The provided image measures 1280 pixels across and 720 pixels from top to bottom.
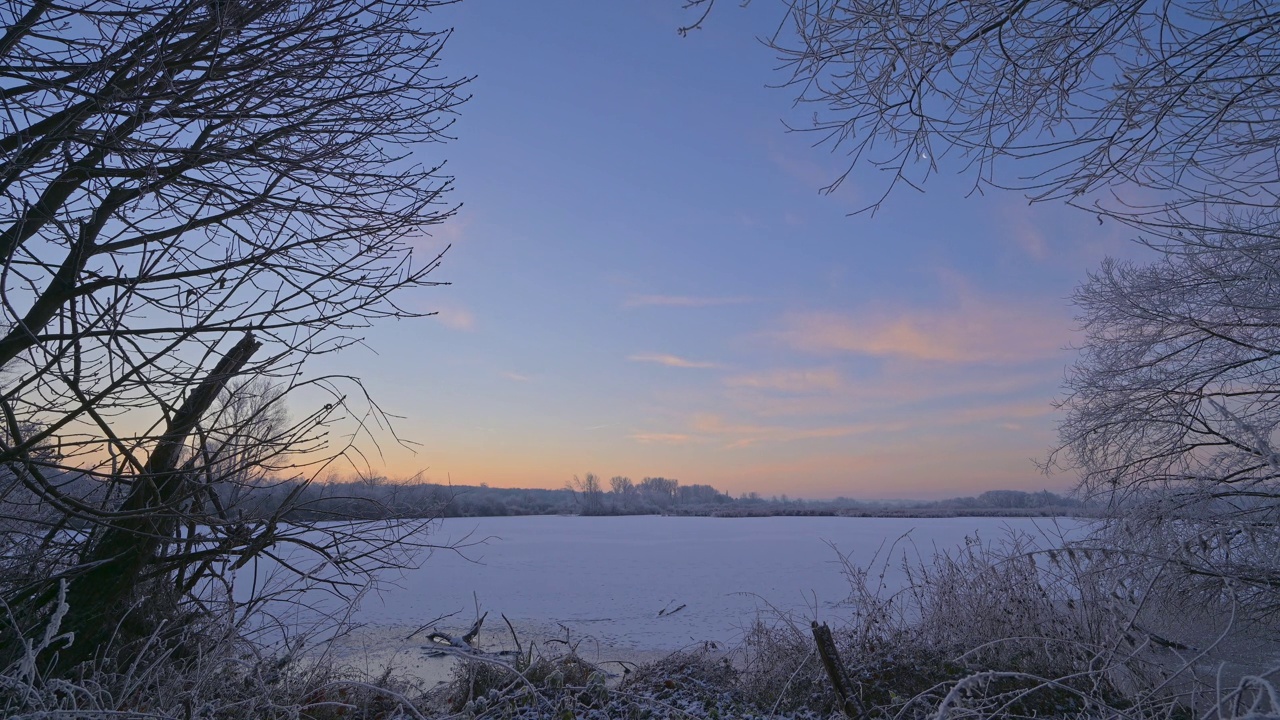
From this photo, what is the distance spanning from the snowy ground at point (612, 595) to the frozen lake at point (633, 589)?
29 millimetres

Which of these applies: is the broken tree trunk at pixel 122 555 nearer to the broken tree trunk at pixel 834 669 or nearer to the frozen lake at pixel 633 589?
the frozen lake at pixel 633 589

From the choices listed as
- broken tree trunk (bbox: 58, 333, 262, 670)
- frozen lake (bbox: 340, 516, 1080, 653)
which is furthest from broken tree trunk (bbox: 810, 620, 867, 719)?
broken tree trunk (bbox: 58, 333, 262, 670)

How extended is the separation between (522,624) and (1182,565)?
972 centimetres

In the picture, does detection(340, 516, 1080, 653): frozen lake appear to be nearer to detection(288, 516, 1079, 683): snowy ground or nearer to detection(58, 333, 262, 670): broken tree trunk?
detection(288, 516, 1079, 683): snowy ground

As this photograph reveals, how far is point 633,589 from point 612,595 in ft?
2.83

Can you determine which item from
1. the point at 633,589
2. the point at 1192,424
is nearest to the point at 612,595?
the point at 633,589

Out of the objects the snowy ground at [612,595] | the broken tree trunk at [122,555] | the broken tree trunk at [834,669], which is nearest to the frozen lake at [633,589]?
the snowy ground at [612,595]

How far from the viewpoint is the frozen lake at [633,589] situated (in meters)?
11.7

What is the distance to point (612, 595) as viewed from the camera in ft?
51.6

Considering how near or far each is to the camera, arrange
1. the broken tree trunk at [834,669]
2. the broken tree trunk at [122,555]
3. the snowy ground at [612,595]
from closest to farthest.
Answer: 1. the broken tree trunk at [122,555]
2. the broken tree trunk at [834,669]
3. the snowy ground at [612,595]

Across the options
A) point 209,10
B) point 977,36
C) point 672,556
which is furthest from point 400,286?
point 672,556

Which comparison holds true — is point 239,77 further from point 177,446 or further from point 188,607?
point 188,607

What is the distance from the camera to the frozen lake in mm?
11680

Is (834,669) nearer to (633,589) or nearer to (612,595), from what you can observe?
(612,595)
